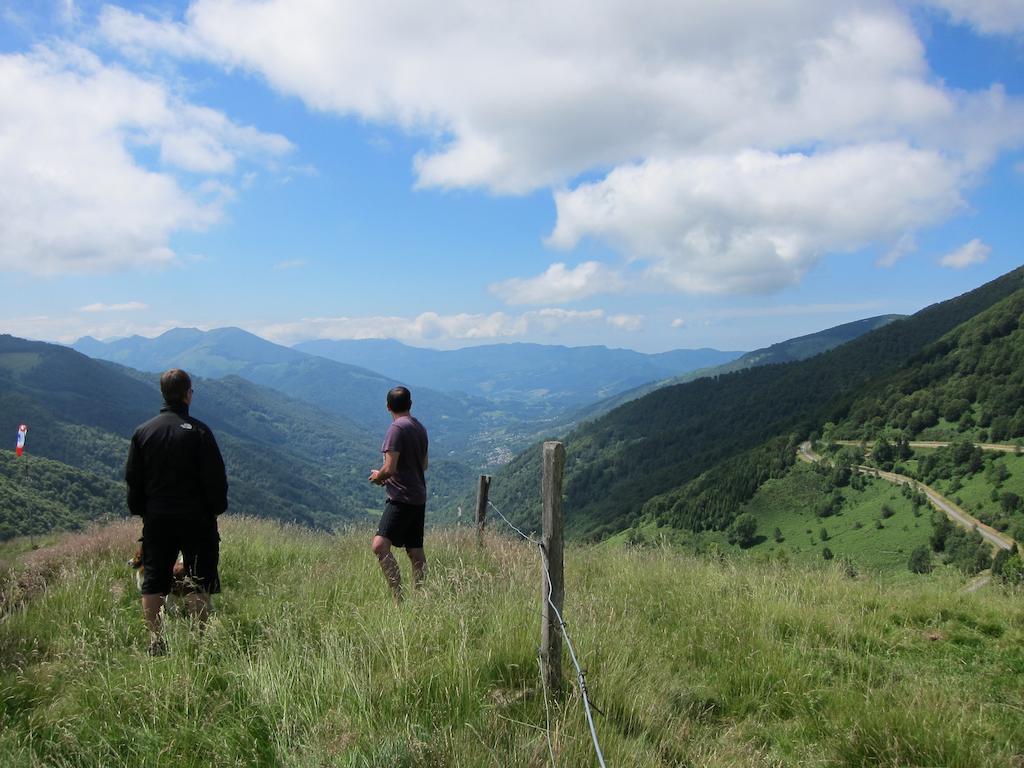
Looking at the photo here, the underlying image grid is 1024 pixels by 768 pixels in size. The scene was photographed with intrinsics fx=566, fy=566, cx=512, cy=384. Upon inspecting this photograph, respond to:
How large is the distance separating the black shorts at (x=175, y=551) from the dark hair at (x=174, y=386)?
0.88 meters

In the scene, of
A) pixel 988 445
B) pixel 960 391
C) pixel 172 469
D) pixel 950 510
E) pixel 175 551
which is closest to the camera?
pixel 172 469

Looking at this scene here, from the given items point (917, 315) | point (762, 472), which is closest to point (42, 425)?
point (762, 472)

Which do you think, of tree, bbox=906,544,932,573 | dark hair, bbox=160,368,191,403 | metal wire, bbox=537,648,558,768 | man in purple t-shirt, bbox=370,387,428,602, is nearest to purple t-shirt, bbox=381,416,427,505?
man in purple t-shirt, bbox=370,387,428,602

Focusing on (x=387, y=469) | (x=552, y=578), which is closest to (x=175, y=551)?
(x=387, y=469)

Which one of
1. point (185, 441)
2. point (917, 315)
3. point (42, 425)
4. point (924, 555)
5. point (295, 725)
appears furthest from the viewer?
point (917, 315)

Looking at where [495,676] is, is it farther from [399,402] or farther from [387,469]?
[399,402]

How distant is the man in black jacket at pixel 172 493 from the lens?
4176mm

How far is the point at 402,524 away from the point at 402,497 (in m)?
0.25

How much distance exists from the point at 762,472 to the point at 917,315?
13385cm

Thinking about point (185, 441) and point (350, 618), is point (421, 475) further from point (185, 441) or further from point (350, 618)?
point (185, 441)

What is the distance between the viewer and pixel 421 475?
215 inches

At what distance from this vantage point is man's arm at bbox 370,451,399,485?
509 centimetres

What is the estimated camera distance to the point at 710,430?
154625 mm

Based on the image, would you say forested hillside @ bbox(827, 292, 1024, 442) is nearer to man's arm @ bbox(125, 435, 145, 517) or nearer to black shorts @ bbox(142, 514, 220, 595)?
black shorts @ bbox(142, 514, 220, 595)
